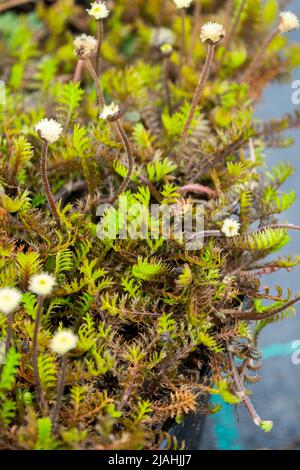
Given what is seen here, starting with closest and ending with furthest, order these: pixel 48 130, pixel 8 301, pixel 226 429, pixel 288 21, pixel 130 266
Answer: pixel 8 301 < pixel 48 130 < pixel 130 266 < pixel 288 21 < pixel 226 429

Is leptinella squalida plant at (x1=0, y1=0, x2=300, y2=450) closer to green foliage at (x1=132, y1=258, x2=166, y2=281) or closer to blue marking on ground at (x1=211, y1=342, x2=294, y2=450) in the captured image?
green foliage at (x1=132, y1=258, x2=166, y2=281)

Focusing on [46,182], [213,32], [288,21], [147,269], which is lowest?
[147,269]

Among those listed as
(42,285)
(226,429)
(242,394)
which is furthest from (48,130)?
(226,429)

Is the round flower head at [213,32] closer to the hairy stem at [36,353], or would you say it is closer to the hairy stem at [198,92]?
the hairy stem at [198,92]

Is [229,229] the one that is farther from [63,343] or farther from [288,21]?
[288,21]

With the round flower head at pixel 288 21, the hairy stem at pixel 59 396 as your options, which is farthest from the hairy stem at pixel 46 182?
the round flower head at pixel 288 21

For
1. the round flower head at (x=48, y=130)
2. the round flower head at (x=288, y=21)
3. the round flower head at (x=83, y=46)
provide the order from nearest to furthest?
the round flower head at (x=48, y=130) < the round flower head at (x=83, y=46) < the round flower head at (x=288, y=21)

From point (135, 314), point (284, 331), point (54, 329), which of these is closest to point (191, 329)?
point (135, 314)

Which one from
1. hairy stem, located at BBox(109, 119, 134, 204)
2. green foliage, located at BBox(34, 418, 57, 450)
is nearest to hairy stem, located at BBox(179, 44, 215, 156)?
hairy stem, located at BBox(109, 119, 134, 204)
